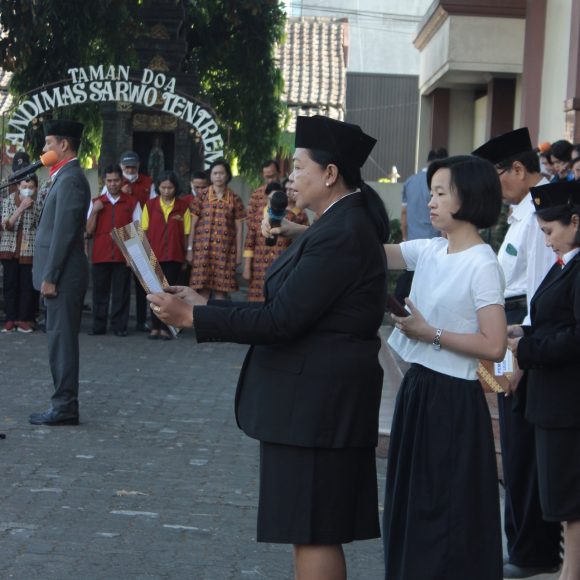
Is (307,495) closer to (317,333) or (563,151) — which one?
(317,333)

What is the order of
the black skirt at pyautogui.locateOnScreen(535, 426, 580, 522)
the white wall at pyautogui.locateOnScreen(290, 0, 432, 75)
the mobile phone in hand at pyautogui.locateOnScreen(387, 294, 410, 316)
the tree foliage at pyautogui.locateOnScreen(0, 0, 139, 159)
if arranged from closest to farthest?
the mobile phone in hand at pyautogui.locateOnScreen(387, 294, 410, 316), the black skirt at pyautogui.locateOnScreen(535, 426, 580, 522), the tree foliage at pyautogui.locateOnScreen(0, 0, 139, 159), the white wall at pyautogui.locateOnScreen(290, 0, 432, 75)

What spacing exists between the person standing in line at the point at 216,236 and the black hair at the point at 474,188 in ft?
31.4

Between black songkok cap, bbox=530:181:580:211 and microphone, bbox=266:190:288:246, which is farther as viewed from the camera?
black songkok cap, bbox=530:181:580:211

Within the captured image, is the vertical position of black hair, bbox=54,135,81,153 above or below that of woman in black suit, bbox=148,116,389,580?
above

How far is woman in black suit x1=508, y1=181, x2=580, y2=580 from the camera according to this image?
4969 millimetres

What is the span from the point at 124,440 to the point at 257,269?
18.3ft

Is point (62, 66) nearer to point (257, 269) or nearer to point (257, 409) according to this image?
point (257, 269)

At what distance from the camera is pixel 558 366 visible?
496 cm

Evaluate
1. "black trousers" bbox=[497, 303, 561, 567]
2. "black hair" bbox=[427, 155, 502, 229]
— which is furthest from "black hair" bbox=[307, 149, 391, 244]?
"black trousers" bbox=[497, 303, 561, 567]

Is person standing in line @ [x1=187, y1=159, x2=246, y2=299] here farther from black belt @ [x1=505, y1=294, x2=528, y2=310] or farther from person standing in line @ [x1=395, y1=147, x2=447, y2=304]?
black belt @ [x1=505, y1=294, x2=528, y2=310]

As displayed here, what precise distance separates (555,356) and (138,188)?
34.4 feet

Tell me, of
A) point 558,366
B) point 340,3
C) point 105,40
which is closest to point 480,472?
point 558,366

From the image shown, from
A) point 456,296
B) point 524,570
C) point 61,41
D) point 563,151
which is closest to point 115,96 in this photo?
point 61,41

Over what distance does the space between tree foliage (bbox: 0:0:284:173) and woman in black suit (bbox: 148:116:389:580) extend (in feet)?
45.5
